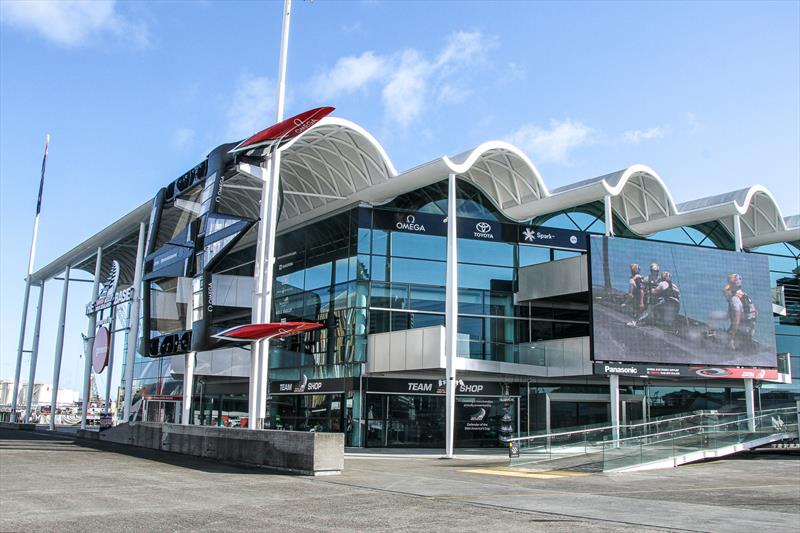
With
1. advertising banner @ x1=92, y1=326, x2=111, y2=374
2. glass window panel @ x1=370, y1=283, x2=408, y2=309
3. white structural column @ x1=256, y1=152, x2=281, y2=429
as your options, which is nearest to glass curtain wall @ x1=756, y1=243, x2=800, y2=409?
glass window panel @ x1=370, y1=283, x2=408, y2=309

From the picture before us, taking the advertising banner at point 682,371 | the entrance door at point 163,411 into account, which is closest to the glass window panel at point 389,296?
the advertising banner at point 682,371

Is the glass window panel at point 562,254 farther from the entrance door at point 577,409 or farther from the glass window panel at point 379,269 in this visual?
the glass window panel at point 379,269

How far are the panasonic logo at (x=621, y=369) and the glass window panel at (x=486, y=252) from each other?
22.5 feet

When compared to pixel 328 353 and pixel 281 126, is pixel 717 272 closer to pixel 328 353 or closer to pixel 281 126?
pixel 328 353

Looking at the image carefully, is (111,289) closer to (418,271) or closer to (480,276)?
(418,271)

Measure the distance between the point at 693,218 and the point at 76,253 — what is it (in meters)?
33.0

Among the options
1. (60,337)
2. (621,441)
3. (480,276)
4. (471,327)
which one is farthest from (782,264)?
(60,337)

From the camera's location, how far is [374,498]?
12.7 metres

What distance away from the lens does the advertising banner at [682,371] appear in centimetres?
2792

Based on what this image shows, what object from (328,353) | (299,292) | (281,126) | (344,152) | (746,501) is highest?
(344,152)

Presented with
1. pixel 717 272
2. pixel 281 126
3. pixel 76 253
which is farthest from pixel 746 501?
pixel 76 253

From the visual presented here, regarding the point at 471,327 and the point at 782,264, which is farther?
the point at 782,264

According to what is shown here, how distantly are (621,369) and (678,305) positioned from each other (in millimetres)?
3890

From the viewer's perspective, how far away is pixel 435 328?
2744 cm
